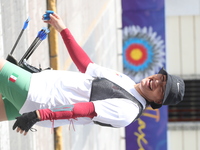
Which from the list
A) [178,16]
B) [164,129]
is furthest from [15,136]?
[178,16]

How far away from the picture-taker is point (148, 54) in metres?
9.52

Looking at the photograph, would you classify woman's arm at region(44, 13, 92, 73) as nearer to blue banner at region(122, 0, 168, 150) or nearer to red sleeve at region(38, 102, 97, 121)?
red sleeve at region(38, 102, 97, 121)

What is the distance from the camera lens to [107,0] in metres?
12.4

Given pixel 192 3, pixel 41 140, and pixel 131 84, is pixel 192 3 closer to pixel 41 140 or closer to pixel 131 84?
pixel 41 140

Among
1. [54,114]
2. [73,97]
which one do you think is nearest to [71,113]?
[54,114]

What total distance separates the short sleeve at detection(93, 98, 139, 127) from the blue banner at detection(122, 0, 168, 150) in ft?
17.8

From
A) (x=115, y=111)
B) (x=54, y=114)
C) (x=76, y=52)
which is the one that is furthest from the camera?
(x=76, y=52)

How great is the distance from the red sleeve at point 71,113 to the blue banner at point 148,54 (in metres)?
5.71

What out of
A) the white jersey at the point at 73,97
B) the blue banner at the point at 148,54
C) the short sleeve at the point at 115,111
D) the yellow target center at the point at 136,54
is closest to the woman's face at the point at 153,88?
the white jersey at the point at 73,97

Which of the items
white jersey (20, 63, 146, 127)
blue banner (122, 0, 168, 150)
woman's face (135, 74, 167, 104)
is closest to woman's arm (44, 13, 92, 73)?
white jersey (20, 63, 146, 127)

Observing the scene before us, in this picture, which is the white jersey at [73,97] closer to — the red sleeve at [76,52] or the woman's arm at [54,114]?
the woman's arm at [54,114]

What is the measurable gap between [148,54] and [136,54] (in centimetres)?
25

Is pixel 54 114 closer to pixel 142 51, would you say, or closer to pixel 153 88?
pixel 153 88

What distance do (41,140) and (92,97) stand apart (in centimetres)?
292
